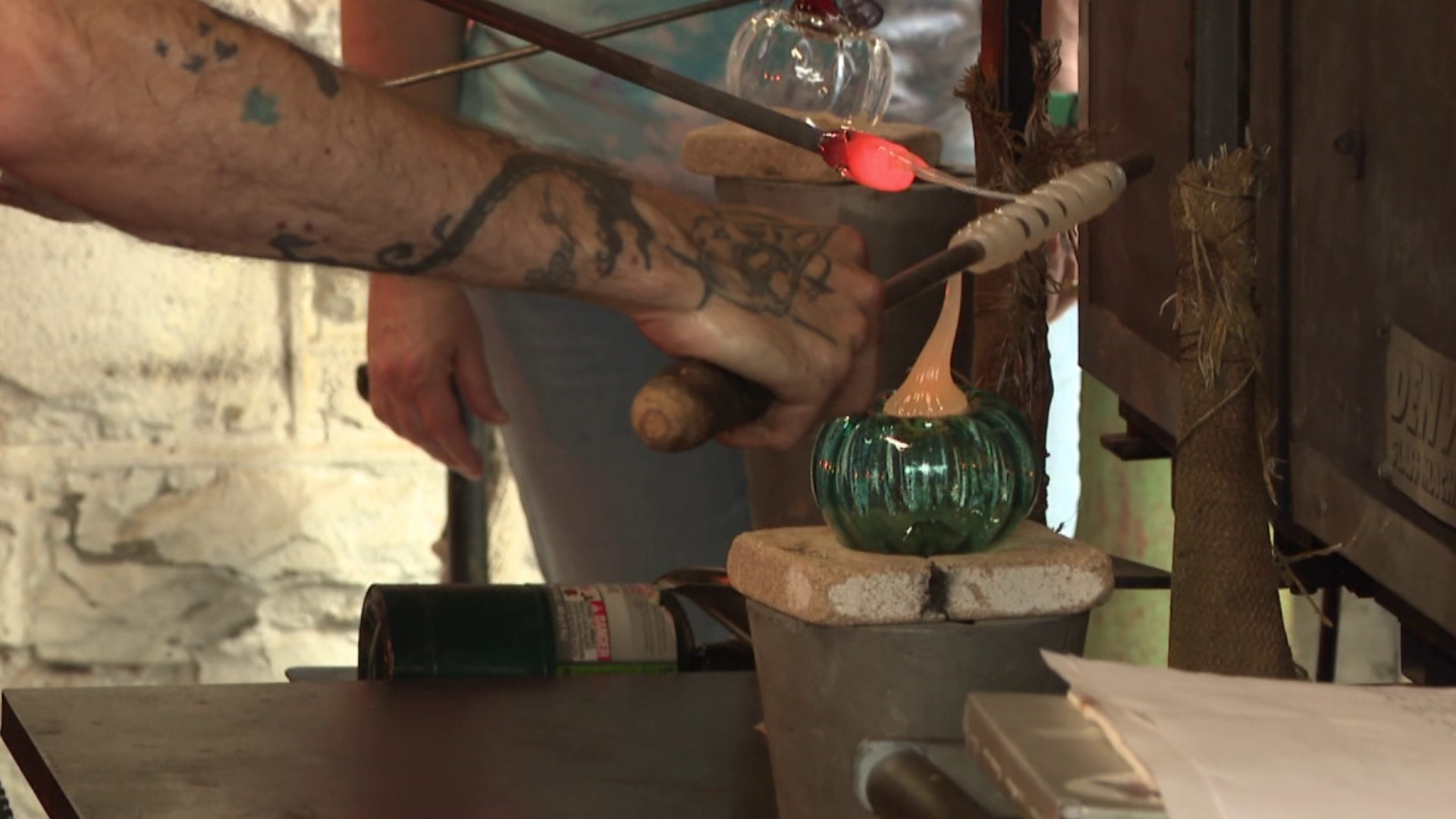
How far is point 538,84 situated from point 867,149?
873mm

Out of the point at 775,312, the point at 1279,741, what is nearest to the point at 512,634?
the point at 775,312

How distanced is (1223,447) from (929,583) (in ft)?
0.61

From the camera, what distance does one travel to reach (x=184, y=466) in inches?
83.4

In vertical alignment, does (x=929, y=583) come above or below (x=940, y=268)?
below

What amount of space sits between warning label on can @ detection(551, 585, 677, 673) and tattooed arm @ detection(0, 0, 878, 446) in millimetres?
163

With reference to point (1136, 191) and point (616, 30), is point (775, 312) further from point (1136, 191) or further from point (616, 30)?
point (616, 30)

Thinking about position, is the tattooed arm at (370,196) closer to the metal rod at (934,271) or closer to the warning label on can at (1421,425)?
the metal rod at (934,271)

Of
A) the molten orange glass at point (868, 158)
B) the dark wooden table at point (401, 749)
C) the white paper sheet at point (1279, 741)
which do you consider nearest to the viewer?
the white paper sheet at point (1279, 741)

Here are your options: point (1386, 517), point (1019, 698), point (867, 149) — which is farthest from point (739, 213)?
point (1019, 698)

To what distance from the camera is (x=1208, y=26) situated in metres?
0.82

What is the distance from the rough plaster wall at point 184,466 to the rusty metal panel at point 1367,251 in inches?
57.8

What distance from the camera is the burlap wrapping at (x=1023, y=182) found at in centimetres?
97

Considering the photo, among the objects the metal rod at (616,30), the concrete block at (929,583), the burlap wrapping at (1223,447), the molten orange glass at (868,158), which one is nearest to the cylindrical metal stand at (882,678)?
the concrete block at (929,583)

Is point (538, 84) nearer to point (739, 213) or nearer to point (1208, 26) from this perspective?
point (739, 213)
